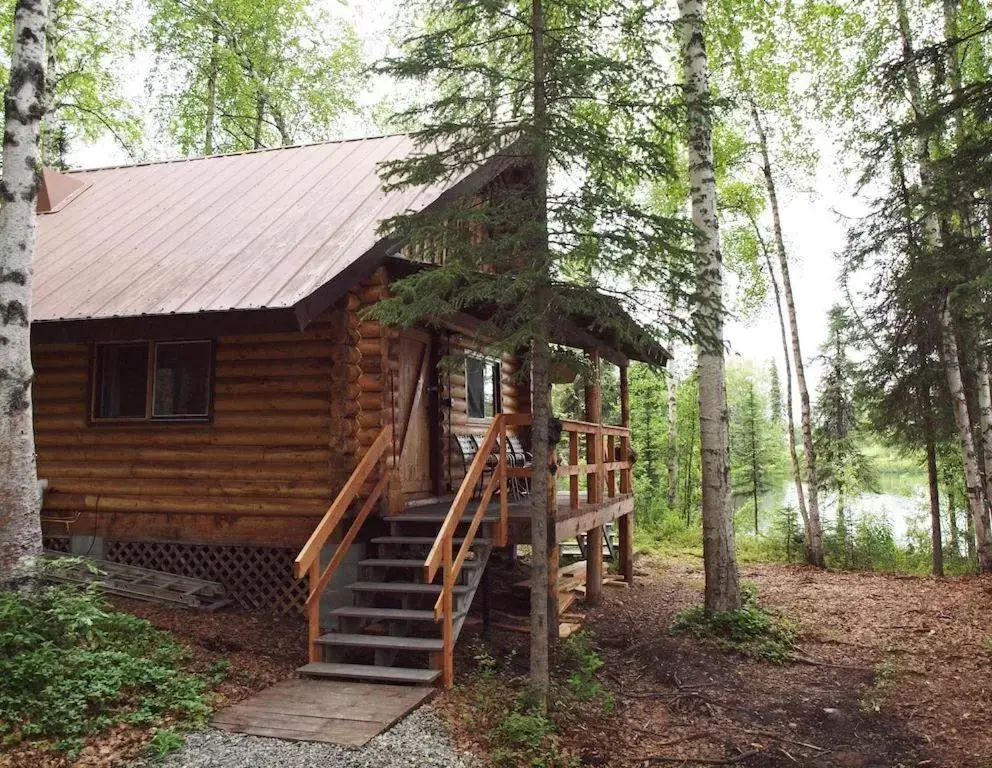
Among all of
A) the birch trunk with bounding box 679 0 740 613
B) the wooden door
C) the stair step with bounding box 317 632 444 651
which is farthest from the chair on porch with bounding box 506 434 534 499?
the stair step with bounding box 317 632 444 651

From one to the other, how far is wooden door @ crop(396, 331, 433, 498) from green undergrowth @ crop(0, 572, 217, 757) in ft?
10.3

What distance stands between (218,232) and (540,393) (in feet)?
17.7

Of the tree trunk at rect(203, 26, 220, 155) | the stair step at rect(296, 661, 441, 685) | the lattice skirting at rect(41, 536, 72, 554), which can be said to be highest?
the tree trunk at rect(203, 26, 220, 155)

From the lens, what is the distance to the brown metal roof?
300 inches

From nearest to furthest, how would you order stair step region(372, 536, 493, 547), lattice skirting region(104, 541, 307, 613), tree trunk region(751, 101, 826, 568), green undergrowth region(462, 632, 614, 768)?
green undergrowth region(462, 632, 614, 768), stair step region(372, 536, 493, 547), lattice skirting region(104, 541, 307, 613), tree trunk region(751, 101, 826, 568)

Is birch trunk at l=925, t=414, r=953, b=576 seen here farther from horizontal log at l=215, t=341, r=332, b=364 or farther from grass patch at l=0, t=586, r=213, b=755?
grass patch at l=0, t=586, r=213, b=755

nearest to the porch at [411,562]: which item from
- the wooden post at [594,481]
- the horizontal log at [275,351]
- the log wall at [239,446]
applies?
the wooden post at [594,481]

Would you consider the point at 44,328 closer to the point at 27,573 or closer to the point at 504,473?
the point at 27,573

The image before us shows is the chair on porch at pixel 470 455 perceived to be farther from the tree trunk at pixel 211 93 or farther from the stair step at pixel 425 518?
the tree trunk at pixel 211 93

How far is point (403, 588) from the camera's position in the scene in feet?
22.5

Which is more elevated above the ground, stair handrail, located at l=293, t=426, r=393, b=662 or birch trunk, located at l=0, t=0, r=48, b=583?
birch trunk, located at l=0, t=0, r=48, b=583

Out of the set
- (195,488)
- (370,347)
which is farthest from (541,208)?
(195,488)

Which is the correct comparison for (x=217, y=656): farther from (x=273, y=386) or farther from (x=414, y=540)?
(x=273, y=386)

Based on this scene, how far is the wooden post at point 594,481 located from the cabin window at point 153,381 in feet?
14.9
